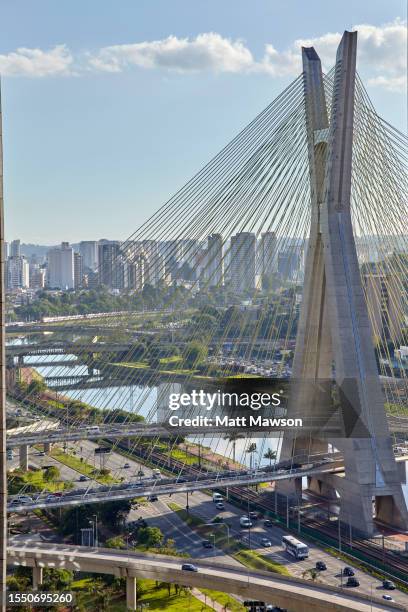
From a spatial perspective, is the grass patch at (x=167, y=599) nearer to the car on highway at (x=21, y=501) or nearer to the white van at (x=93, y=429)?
the car on highway at (x=21, y=501)

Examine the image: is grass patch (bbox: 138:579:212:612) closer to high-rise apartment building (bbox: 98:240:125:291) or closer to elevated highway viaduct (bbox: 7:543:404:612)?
elevated highway viaduct (bbox: 7:543:404:612)

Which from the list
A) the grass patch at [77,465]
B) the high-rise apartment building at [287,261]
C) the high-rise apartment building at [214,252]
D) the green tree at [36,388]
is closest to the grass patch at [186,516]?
the grass patch at [77,465]

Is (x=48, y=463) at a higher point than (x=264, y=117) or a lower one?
lower

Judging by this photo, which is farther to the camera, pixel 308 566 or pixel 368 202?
pixel 368 202

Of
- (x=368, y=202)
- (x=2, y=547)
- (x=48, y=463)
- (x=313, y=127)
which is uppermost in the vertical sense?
(x=313, y=127)

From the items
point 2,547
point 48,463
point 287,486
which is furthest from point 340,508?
point 2,547

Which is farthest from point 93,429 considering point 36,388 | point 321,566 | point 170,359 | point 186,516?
point 36,388

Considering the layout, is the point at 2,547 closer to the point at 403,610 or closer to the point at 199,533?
the point at 403,610
